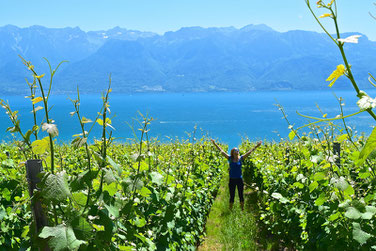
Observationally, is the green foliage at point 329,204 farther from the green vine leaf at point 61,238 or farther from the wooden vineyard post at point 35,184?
the wooden vineyard post at point 35,184

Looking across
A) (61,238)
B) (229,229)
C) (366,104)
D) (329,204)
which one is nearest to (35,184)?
(61,238)

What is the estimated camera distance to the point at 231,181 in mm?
9414

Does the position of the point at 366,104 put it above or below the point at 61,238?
above

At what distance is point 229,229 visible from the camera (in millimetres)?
7859

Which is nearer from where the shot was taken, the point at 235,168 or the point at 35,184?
the point at 35,184

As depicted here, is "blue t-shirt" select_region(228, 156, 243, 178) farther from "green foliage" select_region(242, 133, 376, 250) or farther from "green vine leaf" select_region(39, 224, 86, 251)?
"green vine leaf" select_region(39, 224, 86, 251)

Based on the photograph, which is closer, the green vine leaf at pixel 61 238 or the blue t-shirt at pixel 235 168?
the green vine leaf at pixel 61 238

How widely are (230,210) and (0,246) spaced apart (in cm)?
697

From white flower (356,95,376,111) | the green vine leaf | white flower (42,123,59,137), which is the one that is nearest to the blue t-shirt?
the green vine leaf

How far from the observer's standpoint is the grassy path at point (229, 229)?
7.13 metres

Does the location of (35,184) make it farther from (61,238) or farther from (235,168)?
(235,168)

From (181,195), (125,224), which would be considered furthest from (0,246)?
(181,195)

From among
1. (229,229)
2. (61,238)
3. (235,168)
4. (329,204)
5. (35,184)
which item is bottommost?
(229,229)

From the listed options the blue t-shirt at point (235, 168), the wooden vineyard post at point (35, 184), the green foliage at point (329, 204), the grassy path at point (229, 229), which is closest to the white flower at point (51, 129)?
the wooden vineyard post at point (35, 184)
